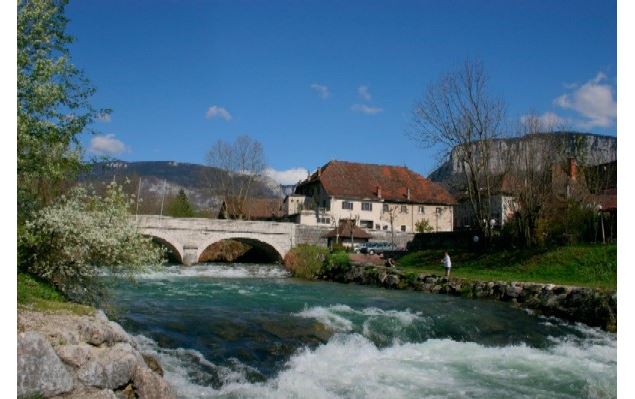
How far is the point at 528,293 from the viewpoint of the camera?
2194cm

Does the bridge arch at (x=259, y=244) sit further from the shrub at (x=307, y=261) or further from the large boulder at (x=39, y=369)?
the large boulder at (x=39, y=369)

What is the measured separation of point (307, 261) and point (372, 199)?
2573cm

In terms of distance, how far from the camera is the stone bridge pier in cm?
4444

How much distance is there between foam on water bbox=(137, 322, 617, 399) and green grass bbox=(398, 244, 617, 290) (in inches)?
426

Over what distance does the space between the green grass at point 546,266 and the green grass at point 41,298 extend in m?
19.8

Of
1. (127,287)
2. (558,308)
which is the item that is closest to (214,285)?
(127,287)

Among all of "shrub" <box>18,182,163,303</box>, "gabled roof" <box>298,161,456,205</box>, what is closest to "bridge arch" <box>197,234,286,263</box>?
"gabled roof" <box>298,161,456,205</box>

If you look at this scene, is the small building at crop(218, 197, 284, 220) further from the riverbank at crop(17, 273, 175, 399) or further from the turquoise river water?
the riverbank at crop(17, 273, 175, 399)

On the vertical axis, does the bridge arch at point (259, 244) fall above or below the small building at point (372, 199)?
below

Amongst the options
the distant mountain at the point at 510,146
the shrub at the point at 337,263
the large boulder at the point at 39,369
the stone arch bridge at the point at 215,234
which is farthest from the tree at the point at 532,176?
the large boulder at the point at 39,369

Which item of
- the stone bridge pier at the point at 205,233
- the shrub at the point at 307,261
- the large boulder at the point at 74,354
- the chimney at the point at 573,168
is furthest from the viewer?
the stone bridge pier at the point at 205,233

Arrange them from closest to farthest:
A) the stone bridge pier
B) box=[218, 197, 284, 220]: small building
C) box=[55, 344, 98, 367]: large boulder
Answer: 1. box=[55, 344, 98, 367]: large boulder
2. the stone bridge pier
3. box=[218, 197, 284, 220]: small building

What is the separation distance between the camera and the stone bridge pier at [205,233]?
4444 cm

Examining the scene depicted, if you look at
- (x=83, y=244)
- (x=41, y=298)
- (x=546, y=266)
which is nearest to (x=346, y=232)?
(x=546, y=266)
